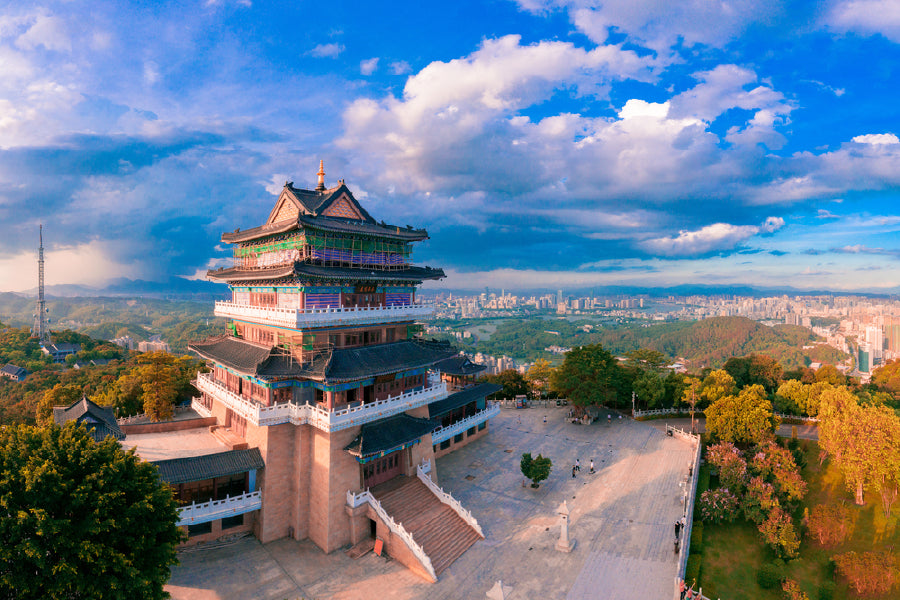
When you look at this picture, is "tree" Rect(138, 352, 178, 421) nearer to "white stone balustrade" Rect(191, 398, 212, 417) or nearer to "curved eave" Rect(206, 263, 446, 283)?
"white stone balustrade" Rect(191, 398, 212, 417)

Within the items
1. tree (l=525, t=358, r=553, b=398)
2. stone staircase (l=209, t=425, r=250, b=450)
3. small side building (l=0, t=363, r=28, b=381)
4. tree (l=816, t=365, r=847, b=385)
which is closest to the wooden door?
stone staircase (l=209, t=425, r=250, b=450)

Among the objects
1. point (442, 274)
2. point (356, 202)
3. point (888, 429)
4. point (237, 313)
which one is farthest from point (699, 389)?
point (237, 313)

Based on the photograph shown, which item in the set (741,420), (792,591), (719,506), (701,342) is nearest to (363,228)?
→ (719,506)

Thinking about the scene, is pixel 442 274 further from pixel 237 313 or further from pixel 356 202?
pixel 237 313

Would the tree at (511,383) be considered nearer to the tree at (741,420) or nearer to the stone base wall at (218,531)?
the tree at (741,420)

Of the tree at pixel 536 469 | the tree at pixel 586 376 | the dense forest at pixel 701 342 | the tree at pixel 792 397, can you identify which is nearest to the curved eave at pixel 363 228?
the tree at pixel 536 469
